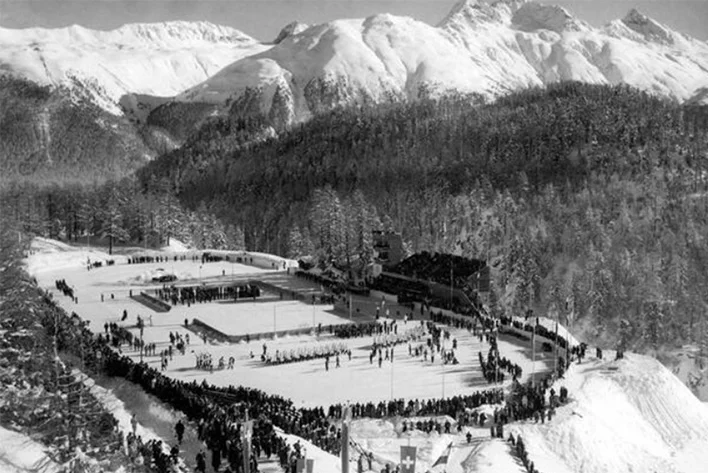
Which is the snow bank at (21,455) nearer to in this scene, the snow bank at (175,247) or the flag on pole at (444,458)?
the flag on pole at (444,458)

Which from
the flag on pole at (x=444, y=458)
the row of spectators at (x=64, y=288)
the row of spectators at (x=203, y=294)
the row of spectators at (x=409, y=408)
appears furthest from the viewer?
the row of spectators at (x=64, y=288)

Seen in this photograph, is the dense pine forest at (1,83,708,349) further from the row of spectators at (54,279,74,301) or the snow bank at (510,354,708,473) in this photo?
the snow bank at (510,354,708,473)

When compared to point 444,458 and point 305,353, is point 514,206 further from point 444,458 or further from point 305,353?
point 444,458

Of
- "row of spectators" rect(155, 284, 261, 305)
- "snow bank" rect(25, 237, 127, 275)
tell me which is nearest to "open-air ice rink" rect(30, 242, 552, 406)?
"row of spectators" rect(155, 284, 261, 305)

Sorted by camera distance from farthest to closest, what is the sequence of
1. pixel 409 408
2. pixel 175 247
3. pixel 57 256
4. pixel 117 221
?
pixel 175 247 < pixel 117 221 < pixel 57 256 < pixel 409 408

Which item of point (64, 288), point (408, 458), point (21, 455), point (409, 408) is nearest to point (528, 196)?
point (64, 288)

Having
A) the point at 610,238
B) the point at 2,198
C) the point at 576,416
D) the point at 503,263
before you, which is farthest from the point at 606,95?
the point at 576,416

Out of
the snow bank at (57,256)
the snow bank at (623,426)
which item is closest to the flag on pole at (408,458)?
the snow bank at (623,426)

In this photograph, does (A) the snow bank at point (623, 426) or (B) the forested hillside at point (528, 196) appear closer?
(A) the snow bank at point (623, 426)
